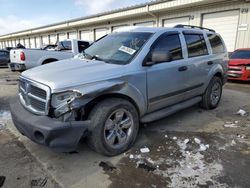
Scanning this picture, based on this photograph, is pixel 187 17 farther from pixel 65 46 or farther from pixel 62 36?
pixel 62 36

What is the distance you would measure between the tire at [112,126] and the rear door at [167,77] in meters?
0.51

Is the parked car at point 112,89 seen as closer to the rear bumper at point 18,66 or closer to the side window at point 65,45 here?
the rear bumper at point 18,66

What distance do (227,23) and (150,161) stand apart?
11.5m

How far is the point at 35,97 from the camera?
3.04 meters

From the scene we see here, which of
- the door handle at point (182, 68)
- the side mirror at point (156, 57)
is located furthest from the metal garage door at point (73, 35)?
the side mirror at point (156, 57)

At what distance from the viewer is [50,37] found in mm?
31609

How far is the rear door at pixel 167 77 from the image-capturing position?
3.74 metres

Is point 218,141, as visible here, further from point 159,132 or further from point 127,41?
point 127,41

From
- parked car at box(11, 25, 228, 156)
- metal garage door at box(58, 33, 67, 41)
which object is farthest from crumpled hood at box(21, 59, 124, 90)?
metal garage door at box(58, 33, 67, 41)

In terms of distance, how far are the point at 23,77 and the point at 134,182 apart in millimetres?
2234

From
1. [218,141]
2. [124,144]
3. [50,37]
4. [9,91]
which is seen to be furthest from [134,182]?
[50,37]

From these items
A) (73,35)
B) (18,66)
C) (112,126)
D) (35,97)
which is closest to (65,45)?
(18,66)

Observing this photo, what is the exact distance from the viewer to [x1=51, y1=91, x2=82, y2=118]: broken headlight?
2.76 m

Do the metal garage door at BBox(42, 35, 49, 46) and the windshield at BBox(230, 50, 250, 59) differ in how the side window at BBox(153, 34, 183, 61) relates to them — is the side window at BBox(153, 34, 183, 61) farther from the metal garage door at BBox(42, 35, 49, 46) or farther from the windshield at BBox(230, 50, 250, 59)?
the metal garage door at BBox(42, 35, 49, 46)
